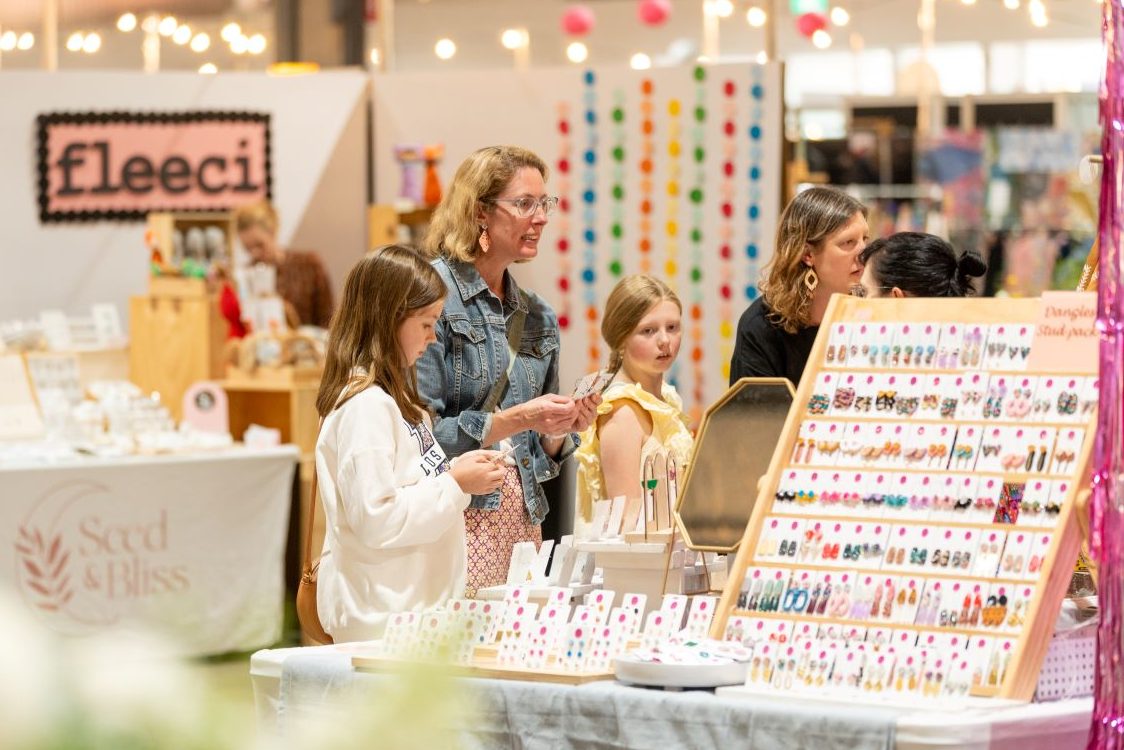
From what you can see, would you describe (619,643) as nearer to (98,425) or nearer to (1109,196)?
(1109,196)

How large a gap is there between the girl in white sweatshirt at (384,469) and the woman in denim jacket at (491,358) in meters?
0.33

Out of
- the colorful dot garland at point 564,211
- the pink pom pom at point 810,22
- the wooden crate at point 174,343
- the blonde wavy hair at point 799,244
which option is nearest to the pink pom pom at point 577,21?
the pink pom pom at point 810,22

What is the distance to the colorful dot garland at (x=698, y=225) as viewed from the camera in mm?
7496

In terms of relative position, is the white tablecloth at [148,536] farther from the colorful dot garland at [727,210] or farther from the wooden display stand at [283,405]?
the colorful dot garland at [727,210]

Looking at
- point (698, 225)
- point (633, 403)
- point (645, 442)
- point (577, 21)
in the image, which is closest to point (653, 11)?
point (577, 21)

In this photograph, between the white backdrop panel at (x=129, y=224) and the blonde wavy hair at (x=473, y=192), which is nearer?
the blonde wavy hair at (x=473, y=192)

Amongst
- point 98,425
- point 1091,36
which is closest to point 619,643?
point 98,425

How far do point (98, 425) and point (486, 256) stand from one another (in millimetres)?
3729

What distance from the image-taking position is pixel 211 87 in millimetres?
7988

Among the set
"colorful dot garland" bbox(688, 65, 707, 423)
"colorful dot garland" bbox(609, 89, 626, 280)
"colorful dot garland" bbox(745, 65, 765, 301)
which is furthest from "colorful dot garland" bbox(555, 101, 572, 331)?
"colorful dot garland" bbox(745, 65, 765, 301)

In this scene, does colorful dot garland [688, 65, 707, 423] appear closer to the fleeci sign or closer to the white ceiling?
the fleeci sign

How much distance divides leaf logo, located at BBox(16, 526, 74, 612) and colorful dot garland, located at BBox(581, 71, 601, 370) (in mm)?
2661

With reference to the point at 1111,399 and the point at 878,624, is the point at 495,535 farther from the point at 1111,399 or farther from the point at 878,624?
the point at 1111,399

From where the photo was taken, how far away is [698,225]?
756 cm
